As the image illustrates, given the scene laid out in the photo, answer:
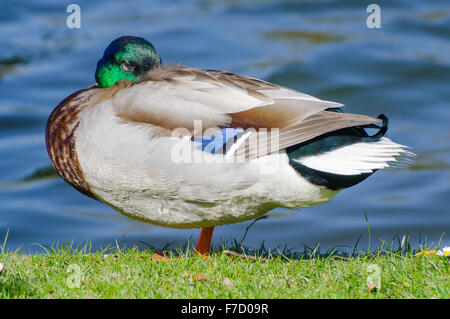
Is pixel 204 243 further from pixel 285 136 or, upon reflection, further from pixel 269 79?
pixel 269 79

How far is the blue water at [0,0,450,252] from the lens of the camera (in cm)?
746

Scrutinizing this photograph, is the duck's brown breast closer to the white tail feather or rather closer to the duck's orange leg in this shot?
the duck's orange leg

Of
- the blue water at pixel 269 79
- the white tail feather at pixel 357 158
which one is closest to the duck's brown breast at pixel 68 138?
the white tail feather at pixel 357 158

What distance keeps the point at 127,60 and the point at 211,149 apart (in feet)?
2.62

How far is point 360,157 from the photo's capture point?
3574mm

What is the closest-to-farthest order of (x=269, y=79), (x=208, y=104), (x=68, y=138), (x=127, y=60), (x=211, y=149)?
(x=211, y=149) → (x=208, y=104) → (x=68, y=138) → (x=127, y=60) → (x=269, y=79)

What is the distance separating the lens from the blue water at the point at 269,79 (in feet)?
24.5

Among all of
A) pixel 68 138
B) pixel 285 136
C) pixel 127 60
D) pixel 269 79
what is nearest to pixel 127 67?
pixel 127 60

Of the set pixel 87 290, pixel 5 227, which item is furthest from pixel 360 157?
pixel 5 227

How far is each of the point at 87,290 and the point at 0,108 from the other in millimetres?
7373

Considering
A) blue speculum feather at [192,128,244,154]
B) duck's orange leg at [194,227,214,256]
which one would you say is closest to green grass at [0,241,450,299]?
duck's orange leg at [194,227,214,256]

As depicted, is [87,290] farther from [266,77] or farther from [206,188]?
[266,77]

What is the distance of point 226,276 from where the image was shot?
3477mm

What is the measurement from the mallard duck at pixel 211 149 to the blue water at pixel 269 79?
2.84 metres
